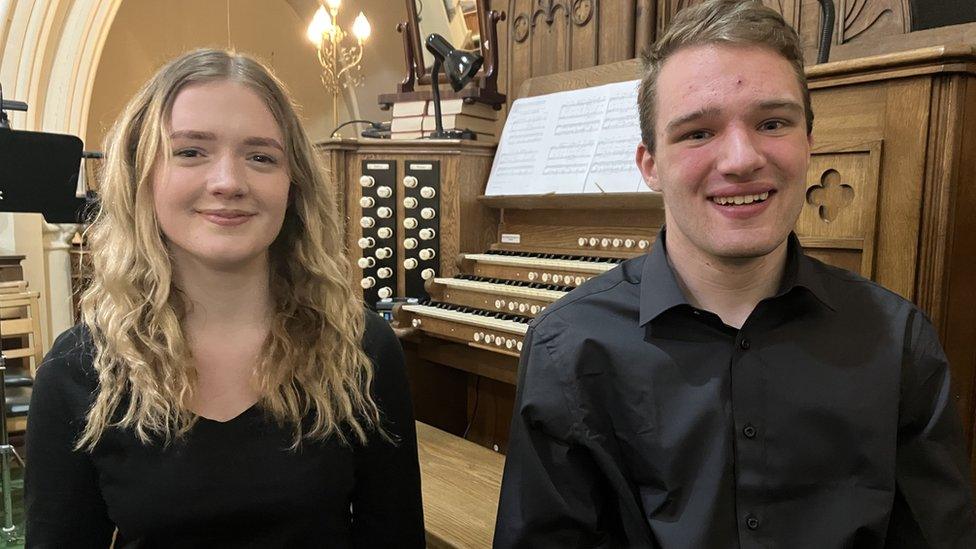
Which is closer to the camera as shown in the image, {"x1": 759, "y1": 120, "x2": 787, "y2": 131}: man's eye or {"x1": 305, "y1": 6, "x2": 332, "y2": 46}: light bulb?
{"x1": 759, "y1": 120, "x2": 787, "y2": 131}: man's eye

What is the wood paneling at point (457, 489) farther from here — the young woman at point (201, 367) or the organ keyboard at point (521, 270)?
the young woman at point (201, 367)

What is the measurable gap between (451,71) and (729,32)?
222cm

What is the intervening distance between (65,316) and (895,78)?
5.81 m

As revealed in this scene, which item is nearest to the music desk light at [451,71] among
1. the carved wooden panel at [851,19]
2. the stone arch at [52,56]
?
the carved wooden panel at [851,19]

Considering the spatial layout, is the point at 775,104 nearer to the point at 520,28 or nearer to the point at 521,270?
the point at 521,270

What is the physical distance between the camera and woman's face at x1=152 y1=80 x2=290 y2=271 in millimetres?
1168

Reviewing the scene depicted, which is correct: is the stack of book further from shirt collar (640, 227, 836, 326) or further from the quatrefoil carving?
shirt collar (640, 227, 836, 326)

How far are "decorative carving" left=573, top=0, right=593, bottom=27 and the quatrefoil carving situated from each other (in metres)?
1.57

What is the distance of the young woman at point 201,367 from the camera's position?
1.16 m

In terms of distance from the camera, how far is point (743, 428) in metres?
1.10

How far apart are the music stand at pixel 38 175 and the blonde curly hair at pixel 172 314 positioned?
1.59m

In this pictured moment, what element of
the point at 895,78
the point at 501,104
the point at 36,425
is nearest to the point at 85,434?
the point at 36,425

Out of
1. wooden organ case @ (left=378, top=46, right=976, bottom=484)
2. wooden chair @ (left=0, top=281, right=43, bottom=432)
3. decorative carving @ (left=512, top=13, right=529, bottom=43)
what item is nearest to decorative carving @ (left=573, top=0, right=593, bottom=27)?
decorative carving @ (left=512, top=13, right=529, bottom=43)

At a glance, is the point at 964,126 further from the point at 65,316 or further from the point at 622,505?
the point at 65,316
